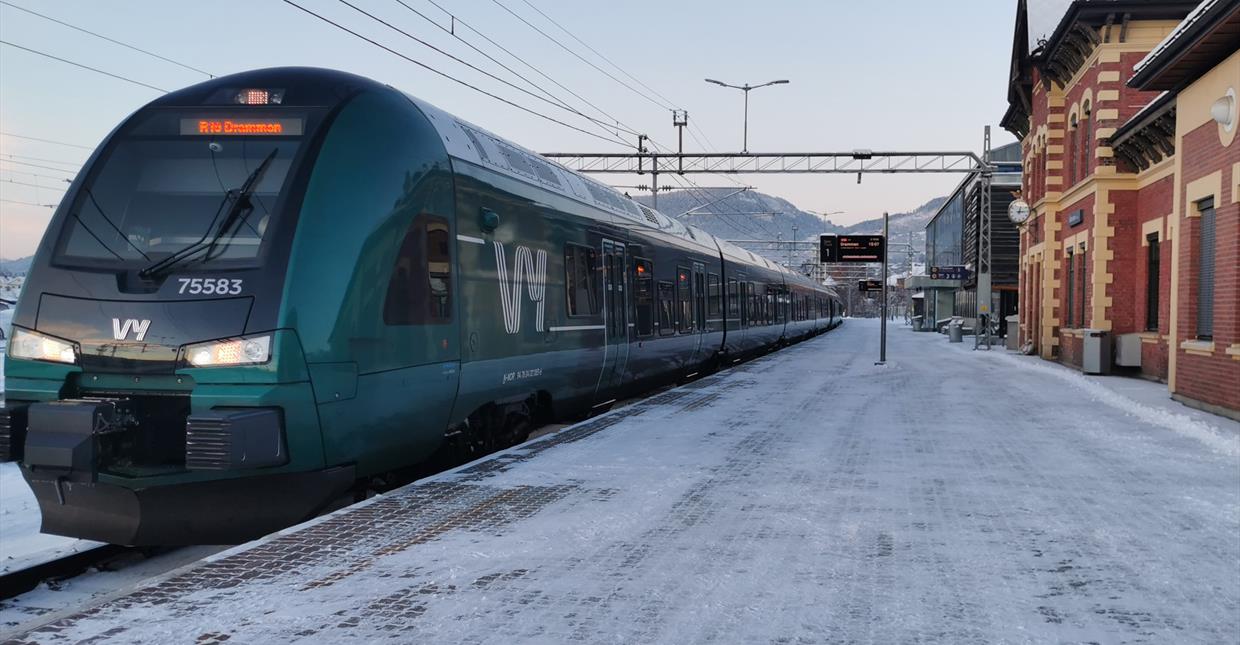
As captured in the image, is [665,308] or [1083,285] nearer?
[665,308]

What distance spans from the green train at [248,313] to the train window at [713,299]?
11.2 m

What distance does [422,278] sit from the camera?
7.11 metres

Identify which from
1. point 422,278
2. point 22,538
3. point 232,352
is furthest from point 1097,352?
point 22,538

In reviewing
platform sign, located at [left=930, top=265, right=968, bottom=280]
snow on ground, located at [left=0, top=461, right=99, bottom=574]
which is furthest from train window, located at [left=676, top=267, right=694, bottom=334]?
platform sign, located at [left=930, top=265, right=968, bottom=280]

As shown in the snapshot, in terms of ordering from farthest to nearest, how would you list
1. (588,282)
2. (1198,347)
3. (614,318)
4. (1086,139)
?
(1086,139) → (1198,347) → (614,318) → (588,282)

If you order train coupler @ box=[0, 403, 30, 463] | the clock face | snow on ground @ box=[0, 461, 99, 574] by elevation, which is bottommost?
snow on ground @ box=[0, 461, 99, 574]

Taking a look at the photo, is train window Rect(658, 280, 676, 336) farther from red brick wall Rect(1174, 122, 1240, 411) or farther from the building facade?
the building facade

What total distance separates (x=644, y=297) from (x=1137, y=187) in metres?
13.1

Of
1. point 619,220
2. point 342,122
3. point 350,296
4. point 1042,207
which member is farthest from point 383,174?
point 1042,207

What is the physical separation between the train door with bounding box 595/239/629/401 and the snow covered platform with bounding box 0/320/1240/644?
96.7 inches

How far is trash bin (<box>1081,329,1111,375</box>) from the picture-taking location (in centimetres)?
2000

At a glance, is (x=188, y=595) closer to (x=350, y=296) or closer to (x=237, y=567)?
(x=237, y=567)

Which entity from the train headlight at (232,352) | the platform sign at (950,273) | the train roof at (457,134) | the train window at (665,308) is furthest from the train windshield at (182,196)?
the platform sign at (950,273)

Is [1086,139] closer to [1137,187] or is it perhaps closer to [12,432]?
[1137,187]
